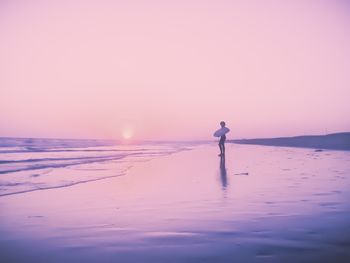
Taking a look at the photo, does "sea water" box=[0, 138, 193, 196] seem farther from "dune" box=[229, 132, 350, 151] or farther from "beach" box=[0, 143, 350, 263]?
"dune" box=[229, 132, 350, 151]

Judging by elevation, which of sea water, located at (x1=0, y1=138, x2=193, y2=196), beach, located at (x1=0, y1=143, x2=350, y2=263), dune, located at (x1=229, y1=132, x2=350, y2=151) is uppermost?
dune, located at (x1=229, y1=132, x2=350, y2=151)

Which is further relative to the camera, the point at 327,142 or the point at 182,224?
the point at 327,142

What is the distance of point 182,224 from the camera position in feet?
16.3

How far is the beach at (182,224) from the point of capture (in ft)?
11.8

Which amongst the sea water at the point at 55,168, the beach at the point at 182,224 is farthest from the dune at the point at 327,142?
the beach at the point at 182,224

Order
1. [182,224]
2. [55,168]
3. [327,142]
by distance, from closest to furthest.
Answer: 1. [182,224]
2. [55,168]
3. [327,142]

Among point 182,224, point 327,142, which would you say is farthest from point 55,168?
point 327,142

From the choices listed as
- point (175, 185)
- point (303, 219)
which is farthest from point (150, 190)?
point (303, 219)

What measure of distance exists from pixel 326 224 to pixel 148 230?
2424 mm

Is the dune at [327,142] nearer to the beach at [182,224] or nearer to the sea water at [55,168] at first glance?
the sea water at [55,168]

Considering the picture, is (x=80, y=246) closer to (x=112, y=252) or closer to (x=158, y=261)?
(x=112, y=252)

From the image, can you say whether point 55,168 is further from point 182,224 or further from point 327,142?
point 327,142

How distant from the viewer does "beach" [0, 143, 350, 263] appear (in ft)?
11.8

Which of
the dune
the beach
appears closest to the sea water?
the beach
